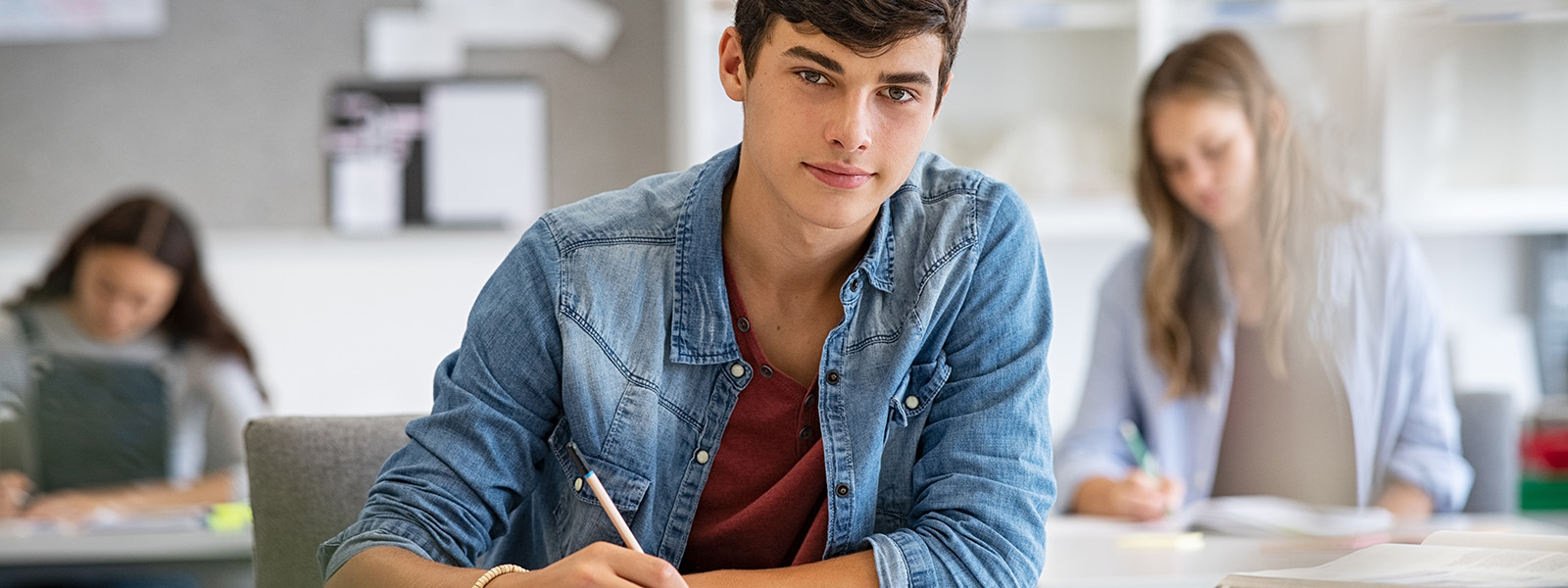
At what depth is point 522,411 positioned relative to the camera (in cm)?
120

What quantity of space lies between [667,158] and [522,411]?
229cm

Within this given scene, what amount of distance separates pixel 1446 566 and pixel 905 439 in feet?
1.50

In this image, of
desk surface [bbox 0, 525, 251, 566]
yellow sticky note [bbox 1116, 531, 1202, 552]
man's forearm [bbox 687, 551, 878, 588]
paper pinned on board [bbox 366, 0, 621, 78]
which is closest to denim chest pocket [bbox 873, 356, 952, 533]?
man's forearm [bbox 687, 551, 878, 588]

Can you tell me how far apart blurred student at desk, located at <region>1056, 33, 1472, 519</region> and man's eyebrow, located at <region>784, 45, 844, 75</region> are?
129cm

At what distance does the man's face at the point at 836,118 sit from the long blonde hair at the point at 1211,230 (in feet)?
4.29

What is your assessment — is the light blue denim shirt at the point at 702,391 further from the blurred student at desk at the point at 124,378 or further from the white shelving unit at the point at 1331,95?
the white shelving unit at the point at 1331,95

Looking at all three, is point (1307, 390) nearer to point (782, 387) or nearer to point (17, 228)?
point (782, 387)

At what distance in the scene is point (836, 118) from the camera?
1.14m

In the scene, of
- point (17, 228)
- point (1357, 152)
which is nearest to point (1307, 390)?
point (1357, 152)

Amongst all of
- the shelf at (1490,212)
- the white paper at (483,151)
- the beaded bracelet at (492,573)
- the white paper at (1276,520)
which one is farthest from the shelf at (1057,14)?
the beaded bracelet at (492,573)

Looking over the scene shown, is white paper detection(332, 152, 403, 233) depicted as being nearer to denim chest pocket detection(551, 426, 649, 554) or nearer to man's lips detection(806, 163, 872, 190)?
denim chest pocket detection(551, 426, 649, 554)

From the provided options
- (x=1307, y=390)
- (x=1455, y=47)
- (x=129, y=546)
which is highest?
(x=1455, y=47)

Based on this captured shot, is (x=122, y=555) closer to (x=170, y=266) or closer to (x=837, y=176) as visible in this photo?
(x=170, y=266)

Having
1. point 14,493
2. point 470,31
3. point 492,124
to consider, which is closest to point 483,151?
point 492,124
